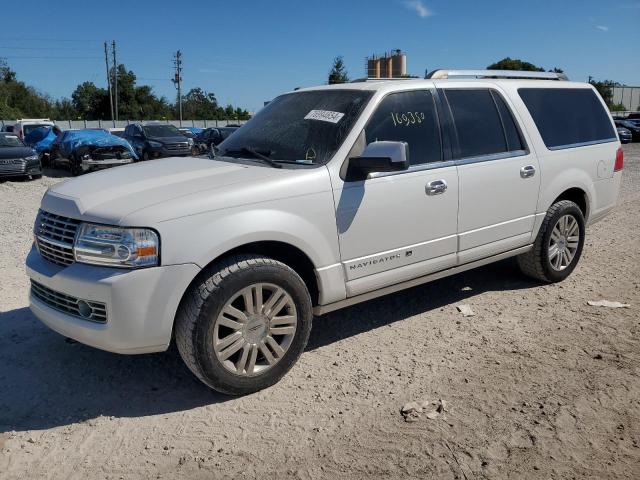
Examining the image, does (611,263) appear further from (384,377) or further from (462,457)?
(462,457)

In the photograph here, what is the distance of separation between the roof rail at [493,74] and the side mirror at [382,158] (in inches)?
51.6

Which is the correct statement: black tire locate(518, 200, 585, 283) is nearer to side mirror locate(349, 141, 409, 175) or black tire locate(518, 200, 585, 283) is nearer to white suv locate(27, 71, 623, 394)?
white suv locate(27, 71, 623, 394)

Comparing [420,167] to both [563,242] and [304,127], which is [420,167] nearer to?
[304,127]

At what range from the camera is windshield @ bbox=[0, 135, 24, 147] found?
49.7ft

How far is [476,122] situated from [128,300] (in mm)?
3102

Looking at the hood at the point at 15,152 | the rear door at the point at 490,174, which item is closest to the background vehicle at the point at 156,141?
the hood at the point at 15,152

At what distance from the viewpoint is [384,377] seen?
12.3 ft

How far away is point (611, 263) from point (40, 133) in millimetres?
19099

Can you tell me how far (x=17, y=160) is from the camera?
47.3 feet

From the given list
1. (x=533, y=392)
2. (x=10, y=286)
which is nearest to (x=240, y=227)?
(x=533, y=392)

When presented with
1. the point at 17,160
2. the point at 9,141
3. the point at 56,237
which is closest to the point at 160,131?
the point at 9,141

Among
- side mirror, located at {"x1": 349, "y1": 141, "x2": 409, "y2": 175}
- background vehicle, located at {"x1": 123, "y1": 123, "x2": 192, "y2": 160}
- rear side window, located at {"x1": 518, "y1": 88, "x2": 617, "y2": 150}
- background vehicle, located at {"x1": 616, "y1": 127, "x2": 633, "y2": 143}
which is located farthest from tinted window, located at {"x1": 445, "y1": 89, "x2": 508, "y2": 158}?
background vehicle, located at {"x1": 616, "y1": 127, "x2": 633, "y2": 143}

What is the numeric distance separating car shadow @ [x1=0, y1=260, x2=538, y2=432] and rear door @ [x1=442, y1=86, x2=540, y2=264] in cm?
85

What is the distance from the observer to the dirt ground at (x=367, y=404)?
287 centimetres
